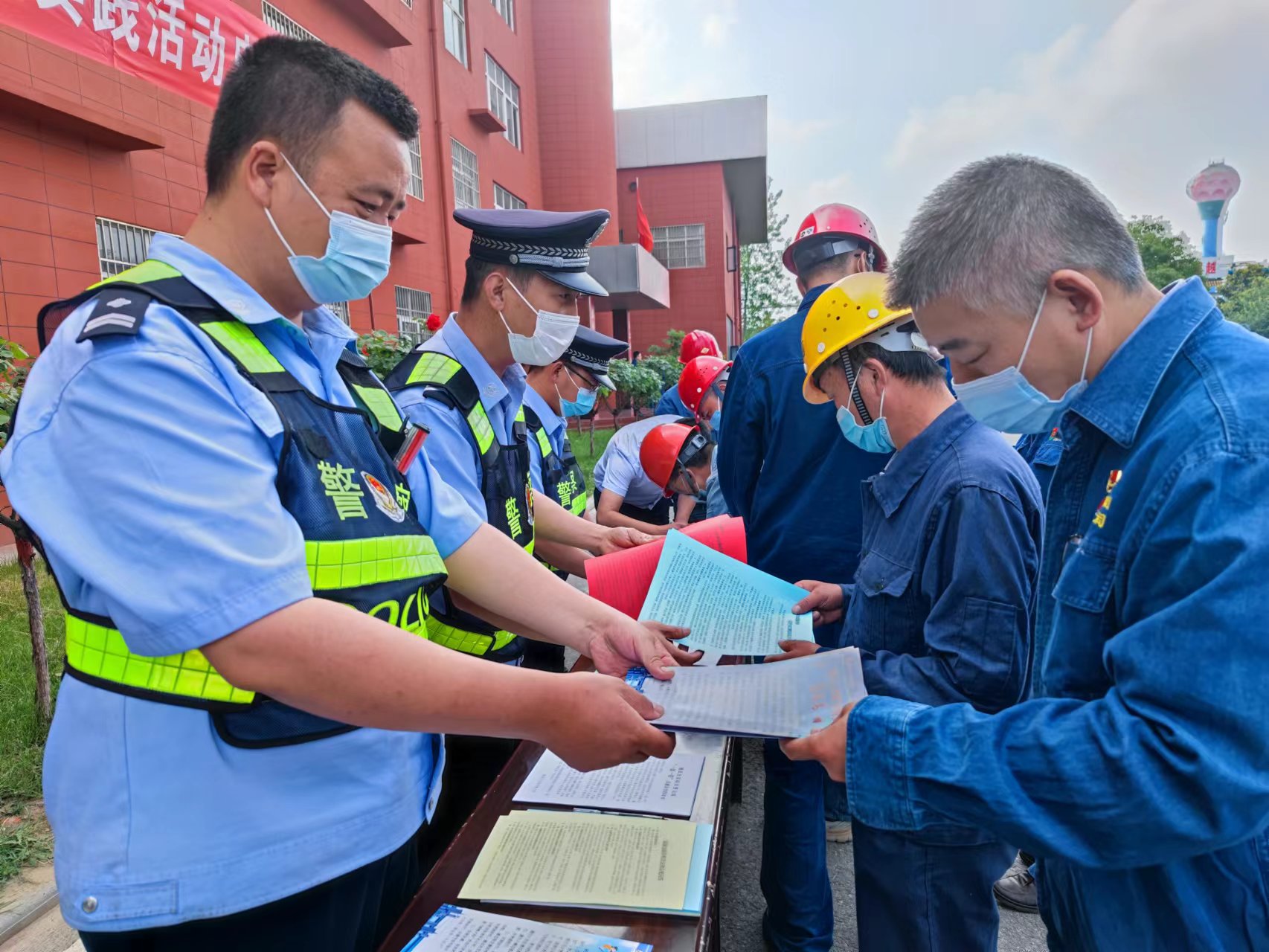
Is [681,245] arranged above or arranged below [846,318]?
above

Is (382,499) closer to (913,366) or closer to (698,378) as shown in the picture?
(913,366)

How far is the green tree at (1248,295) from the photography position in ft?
93.0

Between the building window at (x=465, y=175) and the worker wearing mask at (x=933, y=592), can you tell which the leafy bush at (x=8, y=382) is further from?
the building window at (x=465, y=175)

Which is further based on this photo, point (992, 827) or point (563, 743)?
point (563, 743)

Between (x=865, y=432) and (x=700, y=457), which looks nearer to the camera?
(x=865, y=432)

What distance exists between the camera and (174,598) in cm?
87

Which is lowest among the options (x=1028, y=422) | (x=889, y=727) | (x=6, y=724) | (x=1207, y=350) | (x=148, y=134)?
(x=6, y=724)

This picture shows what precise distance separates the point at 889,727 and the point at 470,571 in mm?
915

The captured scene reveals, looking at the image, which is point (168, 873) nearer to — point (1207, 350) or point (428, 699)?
point (428, 699)

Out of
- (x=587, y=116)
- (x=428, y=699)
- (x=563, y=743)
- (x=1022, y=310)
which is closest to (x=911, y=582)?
(x=1022, y=310)

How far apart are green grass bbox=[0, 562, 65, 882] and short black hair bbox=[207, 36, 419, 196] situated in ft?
6.54

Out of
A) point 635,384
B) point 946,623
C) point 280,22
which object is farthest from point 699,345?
point 635,384

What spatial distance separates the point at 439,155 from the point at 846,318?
12.5m

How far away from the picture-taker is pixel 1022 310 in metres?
1.05
